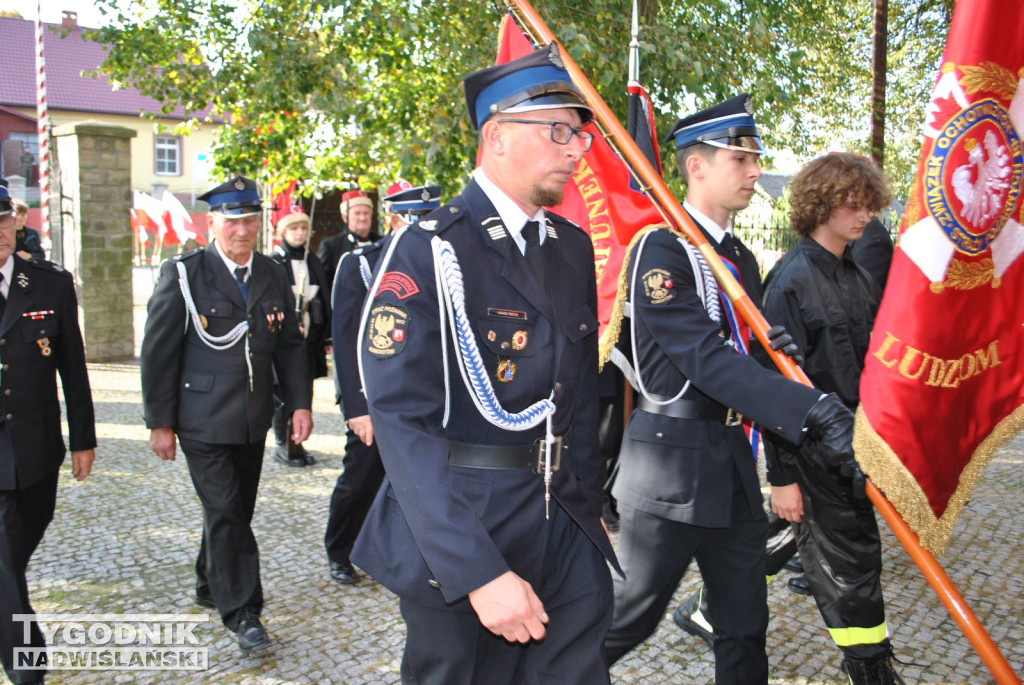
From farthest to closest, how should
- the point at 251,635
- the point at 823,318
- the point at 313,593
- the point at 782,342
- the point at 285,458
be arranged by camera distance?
the point at 285,458 → the point at 313,593 → the point at 251,635 → the point at 823,318 → the point at 782,342

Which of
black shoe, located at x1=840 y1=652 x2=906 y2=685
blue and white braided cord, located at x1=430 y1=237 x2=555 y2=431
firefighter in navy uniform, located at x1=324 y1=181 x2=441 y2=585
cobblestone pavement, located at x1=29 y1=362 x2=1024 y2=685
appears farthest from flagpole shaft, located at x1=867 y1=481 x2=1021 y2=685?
firefighter in navy uniform, located at x1=324 y1=181 x2=441 y2=585

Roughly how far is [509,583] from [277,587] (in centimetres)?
340

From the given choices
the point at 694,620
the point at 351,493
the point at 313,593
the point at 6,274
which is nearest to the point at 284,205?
the point at 351,493

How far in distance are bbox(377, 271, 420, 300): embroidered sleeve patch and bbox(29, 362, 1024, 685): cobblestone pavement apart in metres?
2.33

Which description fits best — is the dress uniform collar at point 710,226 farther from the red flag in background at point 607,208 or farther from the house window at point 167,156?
the house window at point 167,156

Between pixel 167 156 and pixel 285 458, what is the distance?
43.9 m

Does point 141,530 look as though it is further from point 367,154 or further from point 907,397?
point 367,154

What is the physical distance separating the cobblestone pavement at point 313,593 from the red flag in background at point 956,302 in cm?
173

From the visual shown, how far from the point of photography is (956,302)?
252cm

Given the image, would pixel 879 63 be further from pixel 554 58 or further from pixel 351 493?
pixel 554 58

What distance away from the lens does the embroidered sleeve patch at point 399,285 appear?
224 cm

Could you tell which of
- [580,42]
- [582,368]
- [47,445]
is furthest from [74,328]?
[580,42]

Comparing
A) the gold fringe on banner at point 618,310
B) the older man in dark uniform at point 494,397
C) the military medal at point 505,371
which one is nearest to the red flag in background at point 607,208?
the gold fringe on banner at point 618,310

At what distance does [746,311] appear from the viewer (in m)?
3.15
